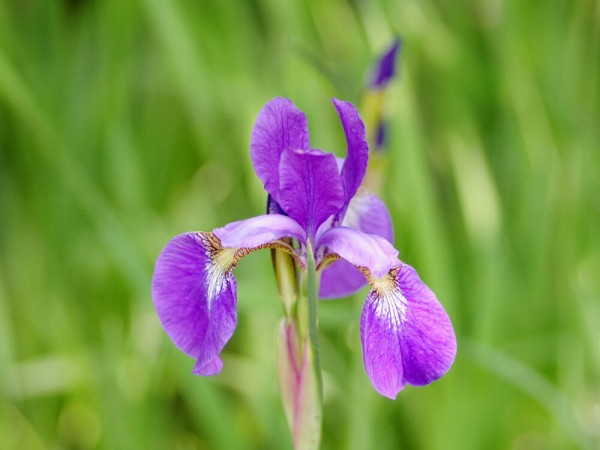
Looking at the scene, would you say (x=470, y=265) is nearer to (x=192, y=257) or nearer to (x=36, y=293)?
(x=36, y=293)

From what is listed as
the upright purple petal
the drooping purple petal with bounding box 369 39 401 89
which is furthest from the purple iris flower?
the drooping purple petal with bounding box 369 39 401 89

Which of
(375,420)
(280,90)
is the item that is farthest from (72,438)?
(280,90)

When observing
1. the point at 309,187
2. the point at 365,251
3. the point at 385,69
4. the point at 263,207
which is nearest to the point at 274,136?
the point at 309,187

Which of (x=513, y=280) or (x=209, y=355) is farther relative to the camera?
(x=513, y=280)

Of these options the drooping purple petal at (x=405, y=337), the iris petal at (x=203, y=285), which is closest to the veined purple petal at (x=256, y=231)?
the iris petal at (x=203, y=285)

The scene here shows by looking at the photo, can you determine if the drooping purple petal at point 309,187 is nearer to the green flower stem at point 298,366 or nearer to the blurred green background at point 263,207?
the green flower stem at point 298,366

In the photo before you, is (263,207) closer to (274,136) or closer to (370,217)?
(370,217)
